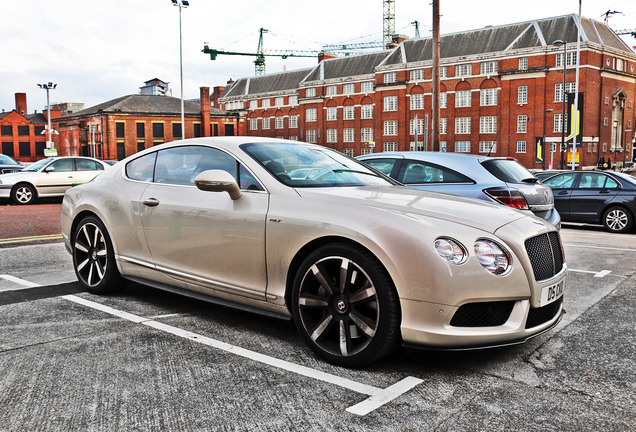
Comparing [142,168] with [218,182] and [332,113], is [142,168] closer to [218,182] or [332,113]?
[218,182]

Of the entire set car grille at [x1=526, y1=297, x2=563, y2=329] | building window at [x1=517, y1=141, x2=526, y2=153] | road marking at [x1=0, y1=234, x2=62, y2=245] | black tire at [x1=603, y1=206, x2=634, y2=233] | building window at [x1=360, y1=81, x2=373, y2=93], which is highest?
building window at [x1=360, y1=81, x2=373, y2=93]

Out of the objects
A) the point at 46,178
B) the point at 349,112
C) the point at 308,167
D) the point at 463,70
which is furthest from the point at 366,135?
the point at 308,167

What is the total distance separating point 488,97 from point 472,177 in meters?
66.2

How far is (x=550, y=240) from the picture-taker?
382 cm

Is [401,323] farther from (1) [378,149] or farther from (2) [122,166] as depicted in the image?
(1) [378,149]

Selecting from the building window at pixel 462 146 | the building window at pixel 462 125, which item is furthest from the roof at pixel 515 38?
the building window at pixel 462 146

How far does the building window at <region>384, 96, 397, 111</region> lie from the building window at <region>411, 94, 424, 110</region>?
2.95 metres

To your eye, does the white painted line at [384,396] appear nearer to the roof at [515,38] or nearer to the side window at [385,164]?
the side window at [385,164]

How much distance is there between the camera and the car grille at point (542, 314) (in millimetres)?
3486

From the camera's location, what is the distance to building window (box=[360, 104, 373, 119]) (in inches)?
3196

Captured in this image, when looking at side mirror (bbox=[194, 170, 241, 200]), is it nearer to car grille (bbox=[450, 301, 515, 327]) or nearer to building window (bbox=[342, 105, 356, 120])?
car grille (bbox=[450, 301, 515, 327])

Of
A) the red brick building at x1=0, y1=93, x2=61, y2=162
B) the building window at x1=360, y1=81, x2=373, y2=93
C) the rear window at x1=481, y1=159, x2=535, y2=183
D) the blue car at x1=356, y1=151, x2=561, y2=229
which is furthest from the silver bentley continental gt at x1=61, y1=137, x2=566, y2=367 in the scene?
the red brick building at x1=0, y1=93, x2=61, y2=162

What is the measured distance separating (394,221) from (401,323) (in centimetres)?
61

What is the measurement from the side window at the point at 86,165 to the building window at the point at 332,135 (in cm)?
6948
